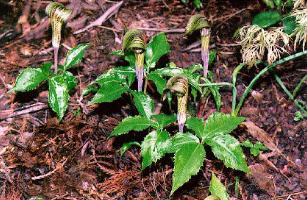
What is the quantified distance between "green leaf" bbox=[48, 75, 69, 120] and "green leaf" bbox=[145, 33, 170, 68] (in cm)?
48

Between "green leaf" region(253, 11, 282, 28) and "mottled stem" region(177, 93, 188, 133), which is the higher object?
"green leaf" region(253, 11, 282, 28)

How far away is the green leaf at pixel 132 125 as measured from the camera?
2020 millimetres

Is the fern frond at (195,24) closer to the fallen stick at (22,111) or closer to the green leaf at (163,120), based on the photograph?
the green leaf at (163,120)

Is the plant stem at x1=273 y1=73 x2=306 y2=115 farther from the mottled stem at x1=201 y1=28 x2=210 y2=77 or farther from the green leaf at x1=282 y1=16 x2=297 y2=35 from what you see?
the mottled stem at x1=201 y1=28 x2=210 y2=77

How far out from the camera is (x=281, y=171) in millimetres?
2326

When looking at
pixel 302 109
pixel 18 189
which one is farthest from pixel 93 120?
pixel 302 109

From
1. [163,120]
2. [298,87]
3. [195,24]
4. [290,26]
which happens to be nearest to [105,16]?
[195,24]

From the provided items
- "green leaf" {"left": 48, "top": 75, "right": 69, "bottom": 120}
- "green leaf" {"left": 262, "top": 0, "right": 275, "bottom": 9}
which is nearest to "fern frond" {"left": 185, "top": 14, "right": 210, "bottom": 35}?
"green leaf" {"left": 48, "top": 75, "right": 69, "bottom": 120}

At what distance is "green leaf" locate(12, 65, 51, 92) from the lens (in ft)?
7.29

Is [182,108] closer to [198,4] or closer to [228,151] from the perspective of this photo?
[228,151]

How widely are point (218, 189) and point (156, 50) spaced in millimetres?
828

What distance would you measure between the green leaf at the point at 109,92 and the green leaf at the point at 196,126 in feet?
1.26

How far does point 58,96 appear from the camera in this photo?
225 centimetres

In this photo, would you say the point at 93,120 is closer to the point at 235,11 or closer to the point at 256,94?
the point at 256,94
